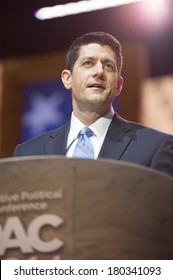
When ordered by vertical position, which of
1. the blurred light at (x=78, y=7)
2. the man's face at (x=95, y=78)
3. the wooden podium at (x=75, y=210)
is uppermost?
the blurred light at (x=78, y=7)

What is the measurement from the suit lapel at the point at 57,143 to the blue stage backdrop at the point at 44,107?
4.09 feet

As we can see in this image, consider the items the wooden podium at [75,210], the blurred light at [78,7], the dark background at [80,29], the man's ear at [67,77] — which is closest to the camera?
the wooden podium at [75,210]

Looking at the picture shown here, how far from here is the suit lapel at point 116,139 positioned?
3.73 feet

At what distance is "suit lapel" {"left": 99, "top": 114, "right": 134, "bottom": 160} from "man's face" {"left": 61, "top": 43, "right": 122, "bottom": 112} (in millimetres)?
64

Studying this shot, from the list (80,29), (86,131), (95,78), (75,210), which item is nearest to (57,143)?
(86,131)

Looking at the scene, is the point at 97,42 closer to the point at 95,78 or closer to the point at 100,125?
the point at 95,78

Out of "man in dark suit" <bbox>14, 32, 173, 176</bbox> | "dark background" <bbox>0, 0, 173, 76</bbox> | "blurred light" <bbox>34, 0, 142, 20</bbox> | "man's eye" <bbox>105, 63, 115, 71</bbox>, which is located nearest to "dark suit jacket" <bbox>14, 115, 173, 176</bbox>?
"man in dark suit" <bbox>14, 32, 173, 176</bbox>

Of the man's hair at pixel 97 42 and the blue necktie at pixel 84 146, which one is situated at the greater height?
the man's hair at pixel 97 42

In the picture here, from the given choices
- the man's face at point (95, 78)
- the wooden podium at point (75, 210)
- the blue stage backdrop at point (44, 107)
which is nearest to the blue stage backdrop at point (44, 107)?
the blue stage backdrop at point (44, 107)

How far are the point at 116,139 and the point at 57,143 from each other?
16 centimetres

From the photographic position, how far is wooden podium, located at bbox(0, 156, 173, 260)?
733mm

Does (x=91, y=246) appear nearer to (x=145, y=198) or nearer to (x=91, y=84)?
(x=145, y=198)

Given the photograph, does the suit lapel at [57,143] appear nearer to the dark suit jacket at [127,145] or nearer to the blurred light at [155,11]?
the dark suit jacket at [127,145]

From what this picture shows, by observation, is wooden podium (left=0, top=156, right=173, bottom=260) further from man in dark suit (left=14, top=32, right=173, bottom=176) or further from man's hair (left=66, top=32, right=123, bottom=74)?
man's hair (left=66, top=32, right=123, bottom=74)
